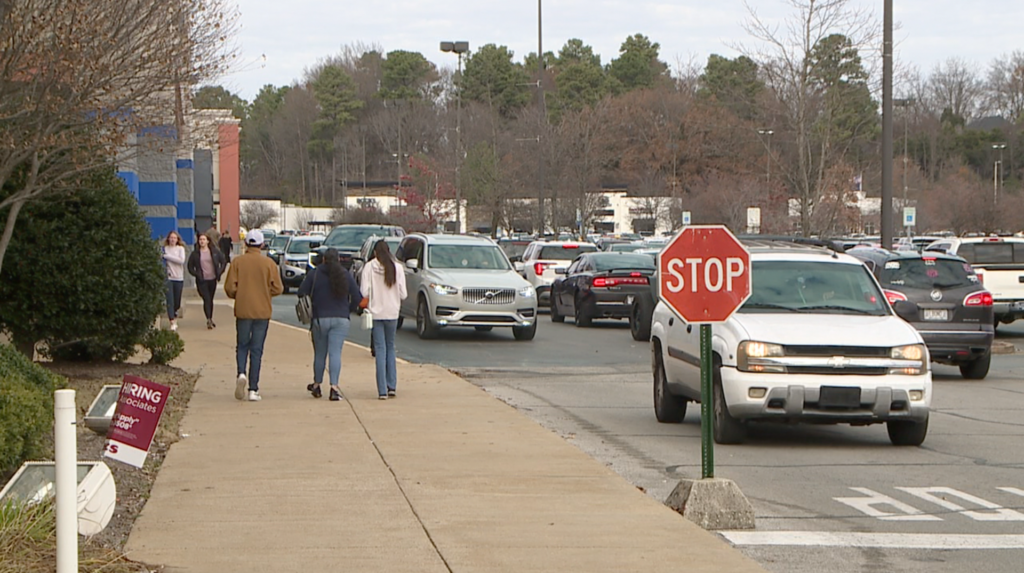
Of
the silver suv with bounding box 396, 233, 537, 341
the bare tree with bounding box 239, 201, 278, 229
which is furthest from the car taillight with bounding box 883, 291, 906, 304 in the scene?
the bare tree with bounding box 239, 201, 278, 229

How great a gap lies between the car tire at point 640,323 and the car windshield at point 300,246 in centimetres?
1776

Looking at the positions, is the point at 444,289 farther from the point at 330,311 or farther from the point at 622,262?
the point at 330,311

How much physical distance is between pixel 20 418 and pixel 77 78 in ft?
15.9

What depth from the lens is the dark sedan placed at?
26.5 metres

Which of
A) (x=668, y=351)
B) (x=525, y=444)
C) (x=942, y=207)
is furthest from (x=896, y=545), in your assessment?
(x=942, y=207)

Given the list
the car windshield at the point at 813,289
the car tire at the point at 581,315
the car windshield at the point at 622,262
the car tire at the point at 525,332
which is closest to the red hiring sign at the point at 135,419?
the car windshield at the point at 813,289

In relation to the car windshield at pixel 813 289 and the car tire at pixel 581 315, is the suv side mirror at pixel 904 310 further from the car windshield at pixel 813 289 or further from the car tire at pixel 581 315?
the car tire at pixel 581 315

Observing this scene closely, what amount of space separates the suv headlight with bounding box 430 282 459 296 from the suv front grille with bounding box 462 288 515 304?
18 centimetres

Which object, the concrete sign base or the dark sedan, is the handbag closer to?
the concrete sign base

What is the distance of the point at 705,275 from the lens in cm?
845

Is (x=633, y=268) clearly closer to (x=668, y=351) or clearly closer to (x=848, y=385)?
(x=668, y=351)

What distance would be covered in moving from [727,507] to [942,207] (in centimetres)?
7055

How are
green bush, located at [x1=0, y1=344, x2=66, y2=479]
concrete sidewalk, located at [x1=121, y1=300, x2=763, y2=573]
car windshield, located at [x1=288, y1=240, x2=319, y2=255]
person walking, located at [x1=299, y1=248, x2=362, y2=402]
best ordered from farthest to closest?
car windshield, located at [x1=288, y1=240, x2=319, y2=255] → person walking, located at [x1=299, y1=248, x2=362, y2=402] → green bush, located at [x1=0, y1=344, x2=66, y2=479] → concrete sidewalk, located at [x1=121, y1=300, x2=763, y2=573]

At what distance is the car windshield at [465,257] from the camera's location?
24188 mm
